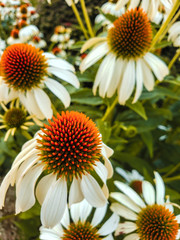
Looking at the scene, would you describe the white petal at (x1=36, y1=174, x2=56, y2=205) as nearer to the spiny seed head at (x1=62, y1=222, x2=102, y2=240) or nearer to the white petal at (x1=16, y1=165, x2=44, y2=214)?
the white petal at (x1=16, y1=165, x2=44, y2=214)

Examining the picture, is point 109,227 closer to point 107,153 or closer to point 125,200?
point 125,200

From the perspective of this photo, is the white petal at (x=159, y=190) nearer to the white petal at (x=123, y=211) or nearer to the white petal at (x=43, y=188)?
the white petal at (x=123, y=211)

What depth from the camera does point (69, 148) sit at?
611mm

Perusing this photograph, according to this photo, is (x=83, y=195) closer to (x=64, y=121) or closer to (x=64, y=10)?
(x=64, y=121)

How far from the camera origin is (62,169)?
0.60 metres

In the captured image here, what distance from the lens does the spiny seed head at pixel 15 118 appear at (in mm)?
949

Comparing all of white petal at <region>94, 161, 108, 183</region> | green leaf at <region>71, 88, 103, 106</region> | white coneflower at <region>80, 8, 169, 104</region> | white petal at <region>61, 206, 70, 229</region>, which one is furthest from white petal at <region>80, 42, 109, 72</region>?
white petal at <region>61, 206, 70, 229</region>

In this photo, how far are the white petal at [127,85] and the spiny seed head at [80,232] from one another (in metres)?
0.46

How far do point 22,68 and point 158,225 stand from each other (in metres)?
0.72

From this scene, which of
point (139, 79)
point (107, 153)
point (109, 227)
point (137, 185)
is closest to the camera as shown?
point (107, 153)

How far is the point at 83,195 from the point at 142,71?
0.58 metres

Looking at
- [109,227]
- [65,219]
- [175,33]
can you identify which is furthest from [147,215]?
[175,33]

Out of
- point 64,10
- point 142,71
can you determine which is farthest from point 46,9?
point 142,71

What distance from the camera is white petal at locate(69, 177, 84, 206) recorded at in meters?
0.58
